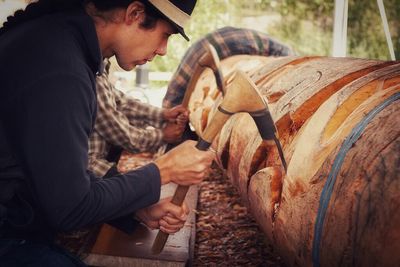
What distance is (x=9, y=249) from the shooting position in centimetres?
183

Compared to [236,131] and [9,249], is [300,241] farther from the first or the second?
[9,249]

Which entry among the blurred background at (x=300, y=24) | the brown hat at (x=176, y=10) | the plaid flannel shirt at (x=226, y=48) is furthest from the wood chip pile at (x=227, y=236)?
the blurred background at (x=300, y=24)

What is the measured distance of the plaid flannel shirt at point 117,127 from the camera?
292 cm

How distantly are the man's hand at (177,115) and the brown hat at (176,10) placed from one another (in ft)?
5.24

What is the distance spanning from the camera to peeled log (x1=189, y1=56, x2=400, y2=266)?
1283mm

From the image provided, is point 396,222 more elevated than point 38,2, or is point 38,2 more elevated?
point 38,2

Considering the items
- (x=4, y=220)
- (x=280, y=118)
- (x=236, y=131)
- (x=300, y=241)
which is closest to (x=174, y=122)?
(x=236, y=131)

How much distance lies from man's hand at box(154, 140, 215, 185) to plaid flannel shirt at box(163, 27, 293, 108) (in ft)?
9.95

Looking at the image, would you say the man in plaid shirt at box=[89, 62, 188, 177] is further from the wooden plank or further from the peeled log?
the peeled log

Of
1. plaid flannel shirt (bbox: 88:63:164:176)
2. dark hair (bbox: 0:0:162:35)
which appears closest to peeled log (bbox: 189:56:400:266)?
dark hair (bbox: 0:0:162:35)

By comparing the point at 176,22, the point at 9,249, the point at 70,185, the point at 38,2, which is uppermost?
the point at 176,22

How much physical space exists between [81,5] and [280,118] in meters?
1.07

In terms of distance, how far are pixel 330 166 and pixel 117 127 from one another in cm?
193

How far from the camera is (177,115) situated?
3545 millimetres
